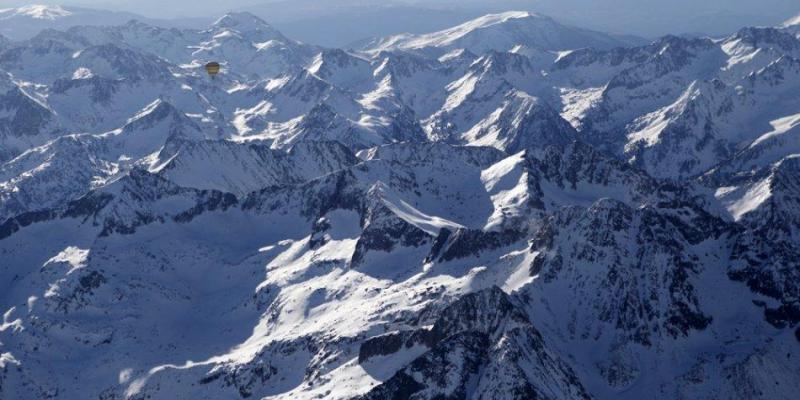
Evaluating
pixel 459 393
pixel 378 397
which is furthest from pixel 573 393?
pixel 378 397

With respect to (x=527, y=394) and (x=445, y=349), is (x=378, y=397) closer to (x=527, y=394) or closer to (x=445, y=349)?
(x=445, y=349)

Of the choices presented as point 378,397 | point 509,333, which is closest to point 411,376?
point 378,397

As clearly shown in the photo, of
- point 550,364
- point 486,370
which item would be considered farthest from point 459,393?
point 550,364

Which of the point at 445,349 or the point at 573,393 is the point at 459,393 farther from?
the point at 573,393

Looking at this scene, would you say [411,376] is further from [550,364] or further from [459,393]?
[550,364]

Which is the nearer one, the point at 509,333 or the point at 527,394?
the point at 527,394

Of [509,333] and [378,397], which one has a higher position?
[509,333]


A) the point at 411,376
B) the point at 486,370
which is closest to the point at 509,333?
the point at 486,370

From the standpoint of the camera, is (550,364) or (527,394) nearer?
(527,394)
